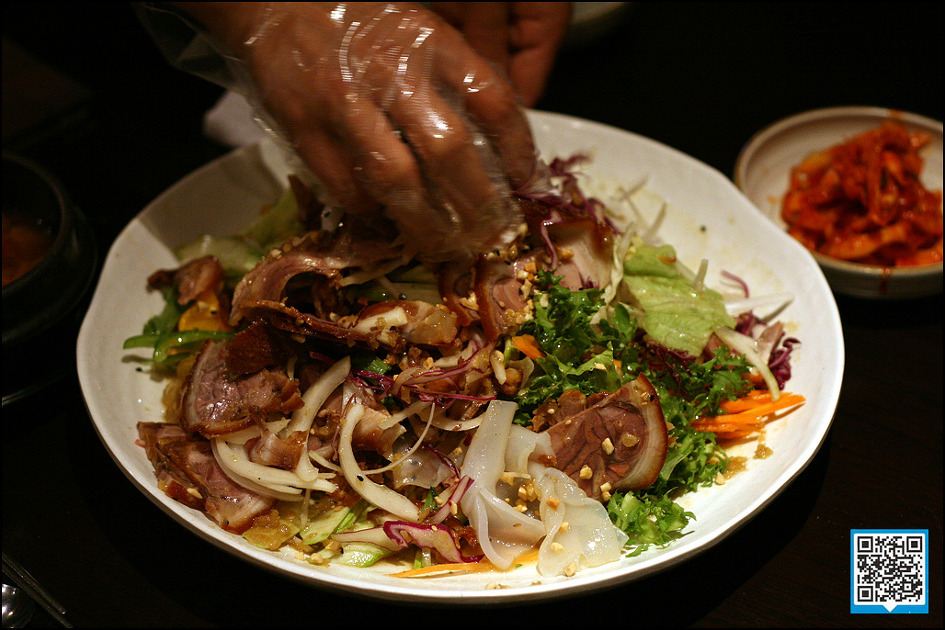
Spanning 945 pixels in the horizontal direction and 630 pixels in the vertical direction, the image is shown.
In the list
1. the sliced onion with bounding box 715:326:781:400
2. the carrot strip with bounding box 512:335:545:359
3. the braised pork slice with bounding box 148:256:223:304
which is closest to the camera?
the carrot strip with bounding box 512:335:545:359

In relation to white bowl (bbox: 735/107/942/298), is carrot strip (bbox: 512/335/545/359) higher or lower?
lower

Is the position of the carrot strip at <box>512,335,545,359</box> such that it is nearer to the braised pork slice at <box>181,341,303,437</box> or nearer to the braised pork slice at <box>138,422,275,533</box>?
the braised pork slice at <box>181,341,303,437</box>

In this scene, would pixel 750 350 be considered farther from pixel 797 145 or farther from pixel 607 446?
pixel 797 145

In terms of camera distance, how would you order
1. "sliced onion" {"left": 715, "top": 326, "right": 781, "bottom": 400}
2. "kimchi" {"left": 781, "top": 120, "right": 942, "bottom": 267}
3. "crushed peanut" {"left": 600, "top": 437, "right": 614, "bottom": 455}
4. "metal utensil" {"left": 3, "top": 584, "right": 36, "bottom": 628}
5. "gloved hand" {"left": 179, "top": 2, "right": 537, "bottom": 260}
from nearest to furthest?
"gloved hand" {"left": 179, "top": 2, "right": 537, "bottom": 260}, "metal utensil" {"left": 3, "top": 584, "right": 36, "bottom": 628}, "crushed peanut" {"left": 600, "top": 437, "right": 614, "bottom": 455}, "sliced onion" {"left": 715, "top": 326, "right": 781, "bottom": 400}, "kimchi" {"left": 781, "top": 120, "right": 942, "bottom": 267}

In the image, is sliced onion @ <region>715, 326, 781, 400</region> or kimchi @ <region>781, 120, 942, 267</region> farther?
kimchi @ <region>781, 120, 942, 267</region>

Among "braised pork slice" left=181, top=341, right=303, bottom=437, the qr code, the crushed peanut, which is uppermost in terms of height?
"braised pork slice" left=181, top=341, right=303, bottom=437

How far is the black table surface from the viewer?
2.16 metres

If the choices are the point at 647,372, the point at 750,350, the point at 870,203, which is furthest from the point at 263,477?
the point at 870,203

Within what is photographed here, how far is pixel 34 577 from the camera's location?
2227 millimetres

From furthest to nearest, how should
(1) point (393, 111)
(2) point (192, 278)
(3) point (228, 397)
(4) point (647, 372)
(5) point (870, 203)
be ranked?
1. (5) point (870, 203)
2. (2) point (192, 278)
3. (4) point (647, 372)
4. (3) point (228, 397)
5. (1) point (393, 111)

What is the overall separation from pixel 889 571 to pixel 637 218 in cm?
172

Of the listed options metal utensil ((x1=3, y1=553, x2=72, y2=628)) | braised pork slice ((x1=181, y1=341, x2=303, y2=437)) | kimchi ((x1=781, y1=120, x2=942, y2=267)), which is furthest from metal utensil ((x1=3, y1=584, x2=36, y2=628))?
kimchi ((x1=781, y1=120, x2=942, y2=267))

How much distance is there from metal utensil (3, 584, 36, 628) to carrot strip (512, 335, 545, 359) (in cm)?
176

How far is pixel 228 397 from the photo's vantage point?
2.34 metres
